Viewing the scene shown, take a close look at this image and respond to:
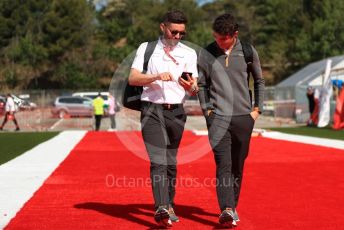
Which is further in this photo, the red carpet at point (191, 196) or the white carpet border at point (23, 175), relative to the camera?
the white carpet border at point (23, 175)

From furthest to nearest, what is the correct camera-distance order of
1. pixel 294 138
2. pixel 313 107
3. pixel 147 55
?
pixel 313 107, pixel 294 138, pixel 147 55

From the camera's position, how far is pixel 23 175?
1038 centimetres

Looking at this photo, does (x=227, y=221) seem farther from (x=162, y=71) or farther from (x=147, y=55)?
(x=147, y=55)

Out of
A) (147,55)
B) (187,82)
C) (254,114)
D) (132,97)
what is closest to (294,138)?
(254,114)

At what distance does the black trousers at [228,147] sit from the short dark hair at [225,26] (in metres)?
0.78

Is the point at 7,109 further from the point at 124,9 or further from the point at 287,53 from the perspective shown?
the point at 124,9

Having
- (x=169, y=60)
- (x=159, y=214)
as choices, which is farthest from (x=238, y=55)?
(x=159, y=214)

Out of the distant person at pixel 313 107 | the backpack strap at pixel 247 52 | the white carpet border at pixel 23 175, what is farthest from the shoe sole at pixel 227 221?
the distant person at pixel 313 107

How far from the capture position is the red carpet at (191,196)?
6.05 meters

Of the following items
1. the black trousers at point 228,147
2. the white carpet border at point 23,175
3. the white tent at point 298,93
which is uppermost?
the black trousers at point 228,147

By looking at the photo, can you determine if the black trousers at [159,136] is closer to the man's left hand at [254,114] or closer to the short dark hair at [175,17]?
the man's left hand at [254,114]

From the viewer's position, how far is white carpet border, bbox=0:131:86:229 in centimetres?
713

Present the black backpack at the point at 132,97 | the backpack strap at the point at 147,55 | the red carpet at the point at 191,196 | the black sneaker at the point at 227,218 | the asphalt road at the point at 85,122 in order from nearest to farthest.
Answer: the black sneaker at the point at 227,218 < the backpack strap at the point at 147,55 < the black backpack at the point at 132,97 < the red carpet at the point at 191,196 < the asphalt road at the point at 85,122

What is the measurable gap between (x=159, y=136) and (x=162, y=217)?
2.51ft
